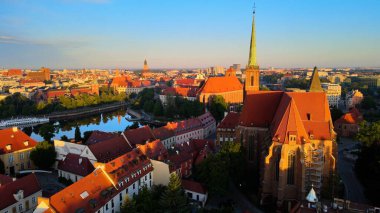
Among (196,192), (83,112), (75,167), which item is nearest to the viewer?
(196,192)

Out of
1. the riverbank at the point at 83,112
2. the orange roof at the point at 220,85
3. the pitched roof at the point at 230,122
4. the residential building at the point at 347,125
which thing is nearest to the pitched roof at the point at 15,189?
the pitched roof at the point at 230,122

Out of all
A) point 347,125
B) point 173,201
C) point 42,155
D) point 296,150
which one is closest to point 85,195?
point 173,201

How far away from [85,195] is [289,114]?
68.2 feet

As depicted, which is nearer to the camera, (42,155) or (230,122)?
(42,155)

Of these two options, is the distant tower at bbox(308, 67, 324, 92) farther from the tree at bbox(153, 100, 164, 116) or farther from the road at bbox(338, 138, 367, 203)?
the tree at bbox(153, 100, 164, 116)

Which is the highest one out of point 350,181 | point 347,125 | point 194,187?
point 347,125

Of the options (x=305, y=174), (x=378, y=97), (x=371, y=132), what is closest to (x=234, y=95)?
(x=378, y=97)

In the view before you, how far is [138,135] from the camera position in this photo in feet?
142

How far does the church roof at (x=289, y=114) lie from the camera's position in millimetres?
29891

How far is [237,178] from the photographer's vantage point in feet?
115

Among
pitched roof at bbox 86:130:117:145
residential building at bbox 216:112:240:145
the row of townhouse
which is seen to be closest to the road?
residential building at bbox 216:112:240:145

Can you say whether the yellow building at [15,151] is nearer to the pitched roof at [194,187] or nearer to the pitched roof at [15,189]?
the pitched roof at [15,189]

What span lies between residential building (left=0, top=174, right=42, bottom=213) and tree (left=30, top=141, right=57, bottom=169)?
34.1ft

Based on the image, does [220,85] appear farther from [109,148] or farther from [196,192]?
[196,192]
